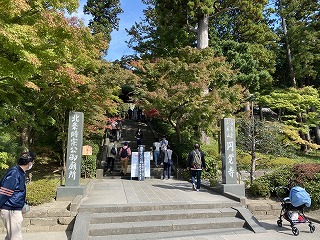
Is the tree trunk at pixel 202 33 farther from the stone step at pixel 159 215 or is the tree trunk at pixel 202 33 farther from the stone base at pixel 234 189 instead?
the stone step at pixel 159 215

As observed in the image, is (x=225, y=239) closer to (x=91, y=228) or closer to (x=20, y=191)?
(x=91, y=228)

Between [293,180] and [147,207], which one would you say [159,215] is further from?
[293,180]

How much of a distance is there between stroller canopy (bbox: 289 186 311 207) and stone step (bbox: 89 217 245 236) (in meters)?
1.38

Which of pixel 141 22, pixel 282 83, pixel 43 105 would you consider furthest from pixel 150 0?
pixel 43 105

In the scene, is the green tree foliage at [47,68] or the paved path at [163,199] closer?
the paved path at [163,199]

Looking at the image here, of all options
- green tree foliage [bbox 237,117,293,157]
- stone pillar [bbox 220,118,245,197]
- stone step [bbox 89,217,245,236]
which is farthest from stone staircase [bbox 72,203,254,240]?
green tree foliage [bbox 237,117,293,157]

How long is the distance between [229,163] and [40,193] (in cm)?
586

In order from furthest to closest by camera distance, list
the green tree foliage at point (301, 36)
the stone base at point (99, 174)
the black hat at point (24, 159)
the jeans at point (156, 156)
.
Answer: the green tree foliage at point (301, 36), the jeans at point (156, 156), the stone base at point (99, 174), the black hat at point (24, 159)

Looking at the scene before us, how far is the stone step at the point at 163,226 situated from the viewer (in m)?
5.93

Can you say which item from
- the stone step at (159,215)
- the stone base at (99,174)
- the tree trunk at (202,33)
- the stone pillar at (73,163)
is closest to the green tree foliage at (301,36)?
the tree trunk at (202,33)

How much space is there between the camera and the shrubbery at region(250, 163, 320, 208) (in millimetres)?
7680

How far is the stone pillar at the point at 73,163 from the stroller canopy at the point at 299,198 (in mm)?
5741

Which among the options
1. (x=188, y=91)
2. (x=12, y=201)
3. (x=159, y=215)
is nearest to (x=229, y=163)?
(x=159, y=215)

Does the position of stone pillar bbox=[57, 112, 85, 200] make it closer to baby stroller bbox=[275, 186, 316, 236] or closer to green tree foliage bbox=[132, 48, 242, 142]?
green tree foliage bbox=[132, 48, 242, 142]
